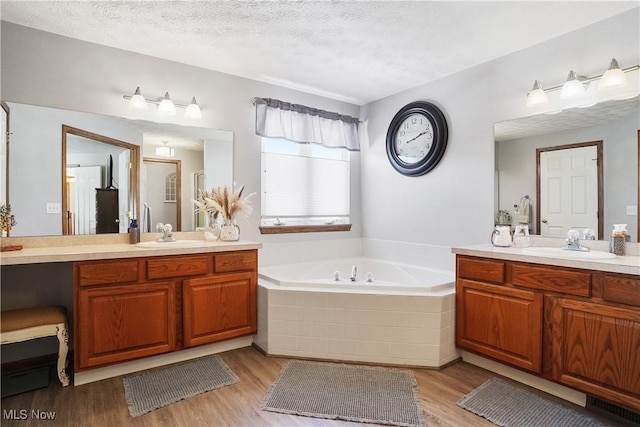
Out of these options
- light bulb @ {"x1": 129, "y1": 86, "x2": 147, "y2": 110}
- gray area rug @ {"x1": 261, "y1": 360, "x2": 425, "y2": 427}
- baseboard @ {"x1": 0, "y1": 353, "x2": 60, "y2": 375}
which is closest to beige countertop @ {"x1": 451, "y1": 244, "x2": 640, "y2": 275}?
gray area rug @ {"x1": 261, "y1": 360, "x2": 425, "y2": 427}

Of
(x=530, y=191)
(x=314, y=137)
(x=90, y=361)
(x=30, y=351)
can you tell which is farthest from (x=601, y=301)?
(x=30, y=351)

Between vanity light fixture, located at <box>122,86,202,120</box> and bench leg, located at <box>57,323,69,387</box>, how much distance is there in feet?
5.59

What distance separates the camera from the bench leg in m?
2.24

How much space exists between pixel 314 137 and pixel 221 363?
240 centimetres

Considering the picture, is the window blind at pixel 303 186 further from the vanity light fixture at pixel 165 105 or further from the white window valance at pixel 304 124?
the vanity light fixture at pixel 165 105

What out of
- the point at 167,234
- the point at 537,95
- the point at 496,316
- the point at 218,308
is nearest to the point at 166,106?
the point at 167,234

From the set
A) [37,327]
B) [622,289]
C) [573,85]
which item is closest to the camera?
[622,289]

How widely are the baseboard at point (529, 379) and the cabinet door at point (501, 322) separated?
0.13m

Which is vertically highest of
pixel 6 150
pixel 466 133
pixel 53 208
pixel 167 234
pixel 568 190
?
pixel 466 133

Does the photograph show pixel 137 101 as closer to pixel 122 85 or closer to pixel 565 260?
pixel 122 85

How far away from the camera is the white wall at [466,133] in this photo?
2438mm

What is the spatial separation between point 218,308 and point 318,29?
220 cm

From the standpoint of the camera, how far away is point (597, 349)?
6.48ft

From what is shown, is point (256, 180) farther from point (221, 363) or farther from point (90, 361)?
point (90, 361)
